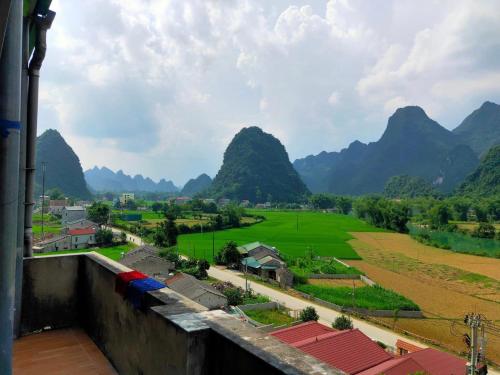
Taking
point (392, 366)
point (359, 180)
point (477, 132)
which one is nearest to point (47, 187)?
point (392, 366)

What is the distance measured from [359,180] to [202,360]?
409 ft

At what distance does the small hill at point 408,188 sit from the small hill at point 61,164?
71961 mm

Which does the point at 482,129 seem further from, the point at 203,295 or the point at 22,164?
the point at 22,164

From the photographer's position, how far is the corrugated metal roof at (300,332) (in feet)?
30.5

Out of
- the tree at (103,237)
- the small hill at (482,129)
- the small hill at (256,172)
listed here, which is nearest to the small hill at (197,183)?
the small hill at (256,172)

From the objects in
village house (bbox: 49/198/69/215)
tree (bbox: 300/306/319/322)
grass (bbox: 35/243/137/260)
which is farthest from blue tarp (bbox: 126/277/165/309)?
village house (bbox: 49/198/69/215)

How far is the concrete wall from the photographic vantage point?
1528 mm

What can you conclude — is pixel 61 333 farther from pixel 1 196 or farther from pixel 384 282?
pixel 384 282

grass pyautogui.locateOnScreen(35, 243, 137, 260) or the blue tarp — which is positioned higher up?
the blue tarp

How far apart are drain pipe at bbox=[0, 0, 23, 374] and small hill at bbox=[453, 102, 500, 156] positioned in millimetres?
125819

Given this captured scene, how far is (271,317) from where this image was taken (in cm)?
1391

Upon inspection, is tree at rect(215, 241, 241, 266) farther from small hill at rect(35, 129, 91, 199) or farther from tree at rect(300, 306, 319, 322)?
small hill at rect(35, 129, 91, 199)

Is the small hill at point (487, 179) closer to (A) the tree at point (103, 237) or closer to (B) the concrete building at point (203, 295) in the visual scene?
(A) the tree at point (103, 237)

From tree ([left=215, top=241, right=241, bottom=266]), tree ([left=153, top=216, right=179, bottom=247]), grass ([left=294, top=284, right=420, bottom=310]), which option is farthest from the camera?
tree ([left=153, top=216, right=179, bottom=247])
